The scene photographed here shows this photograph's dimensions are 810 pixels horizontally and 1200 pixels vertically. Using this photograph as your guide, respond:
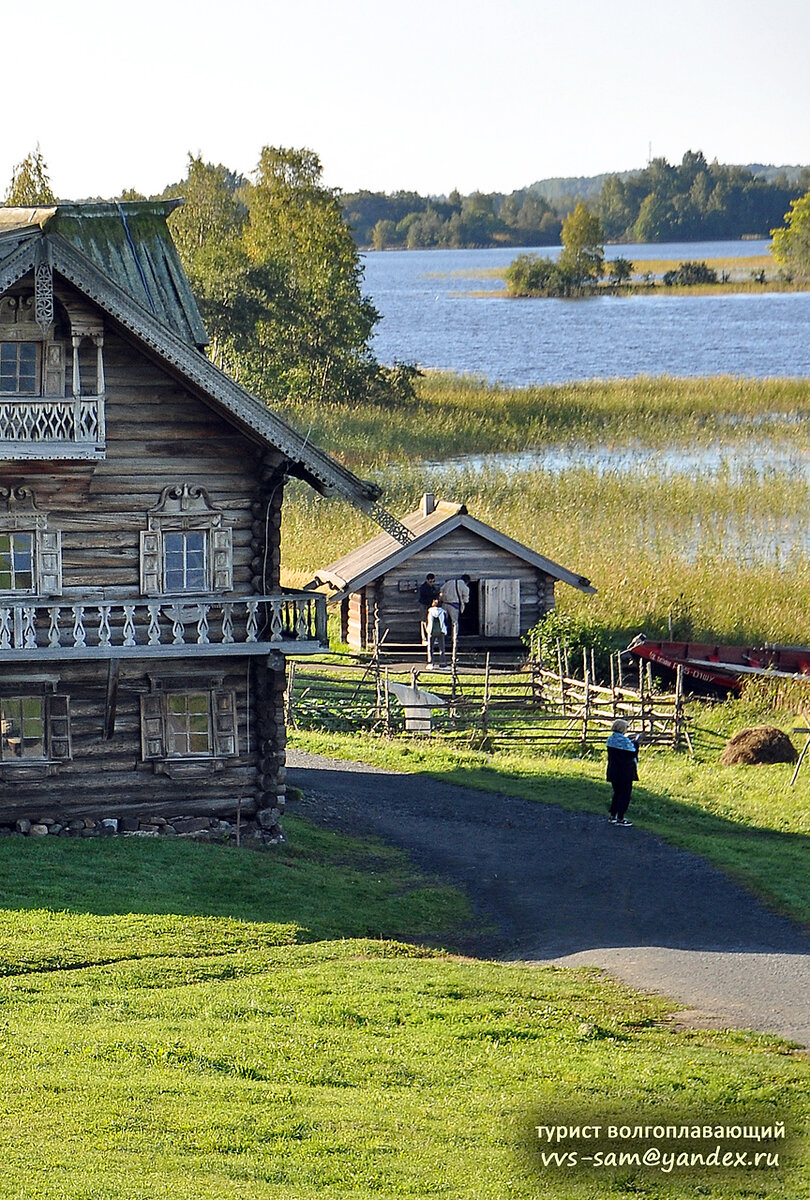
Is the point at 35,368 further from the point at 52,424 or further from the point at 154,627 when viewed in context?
the point at 154,627

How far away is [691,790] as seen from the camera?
3219 centimetres

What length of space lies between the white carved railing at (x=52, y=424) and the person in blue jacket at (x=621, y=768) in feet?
30.8

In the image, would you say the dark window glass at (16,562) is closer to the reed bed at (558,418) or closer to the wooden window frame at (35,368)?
the wooden window frame at (35,368)

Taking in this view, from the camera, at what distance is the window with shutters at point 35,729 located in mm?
26219

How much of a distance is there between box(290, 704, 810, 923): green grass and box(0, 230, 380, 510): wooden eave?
25.8 ft

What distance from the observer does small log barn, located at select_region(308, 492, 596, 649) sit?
43719 millimetres

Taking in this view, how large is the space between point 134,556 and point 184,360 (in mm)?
3286

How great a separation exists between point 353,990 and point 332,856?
8102 mm

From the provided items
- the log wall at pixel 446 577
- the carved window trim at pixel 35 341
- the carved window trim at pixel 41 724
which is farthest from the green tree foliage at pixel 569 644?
the carved window trim at pixel 35 341

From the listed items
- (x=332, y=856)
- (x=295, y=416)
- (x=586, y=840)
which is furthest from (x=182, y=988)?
(x=295, y=416)

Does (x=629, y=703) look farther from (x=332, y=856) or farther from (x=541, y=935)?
(x=541, y=935)

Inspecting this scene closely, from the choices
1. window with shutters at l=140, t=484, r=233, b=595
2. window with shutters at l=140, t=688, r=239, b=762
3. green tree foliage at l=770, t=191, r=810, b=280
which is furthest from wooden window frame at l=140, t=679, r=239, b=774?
green tree foliage at l=770, t=191, r=810, b=280

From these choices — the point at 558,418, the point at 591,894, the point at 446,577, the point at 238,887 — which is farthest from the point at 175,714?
the point at 558,418

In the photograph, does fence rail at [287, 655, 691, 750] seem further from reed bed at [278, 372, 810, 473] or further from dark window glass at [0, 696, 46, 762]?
reed bed at [278, 372, 810, 473]
